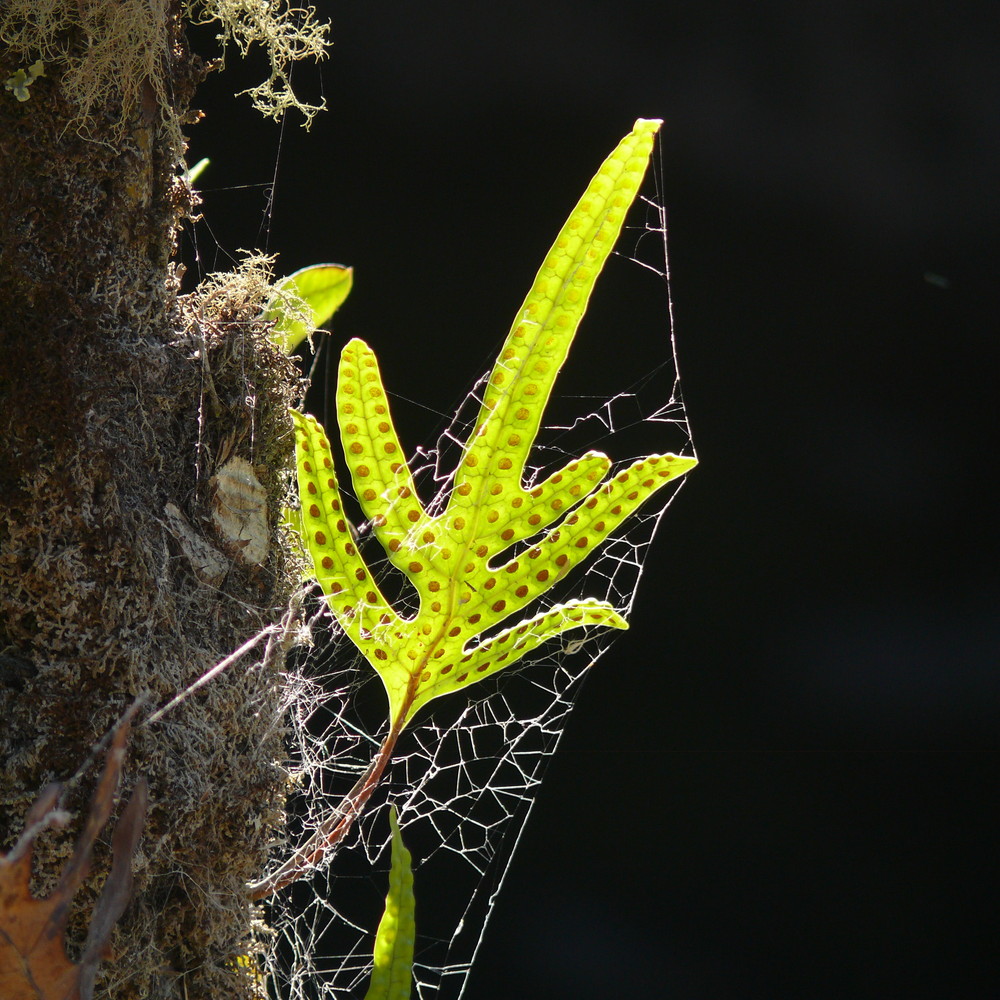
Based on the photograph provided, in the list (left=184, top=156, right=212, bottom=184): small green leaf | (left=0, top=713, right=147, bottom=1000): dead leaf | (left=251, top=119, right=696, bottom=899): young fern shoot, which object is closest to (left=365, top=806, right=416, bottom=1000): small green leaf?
(left=251, top=119, right=696, bottom=899): young fern shoot

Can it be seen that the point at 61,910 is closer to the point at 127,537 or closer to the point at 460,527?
the point at 127,537

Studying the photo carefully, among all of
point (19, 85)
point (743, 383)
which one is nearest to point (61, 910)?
point (19, 85)

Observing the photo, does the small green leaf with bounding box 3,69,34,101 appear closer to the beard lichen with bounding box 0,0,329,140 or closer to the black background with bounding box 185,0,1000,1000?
the beard lichen with bounding box 0,0,329,140

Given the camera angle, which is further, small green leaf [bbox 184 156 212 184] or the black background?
the black background

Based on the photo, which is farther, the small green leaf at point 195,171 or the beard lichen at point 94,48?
the small green leaf at point 195,171

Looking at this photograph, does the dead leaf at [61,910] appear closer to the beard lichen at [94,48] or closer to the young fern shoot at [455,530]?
the young fern shoot at [455,530]

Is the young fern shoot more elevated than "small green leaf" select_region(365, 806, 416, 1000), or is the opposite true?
the young fern shoot

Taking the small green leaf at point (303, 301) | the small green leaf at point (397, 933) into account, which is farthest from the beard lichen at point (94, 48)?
the small green leaf at point (397, 933)
